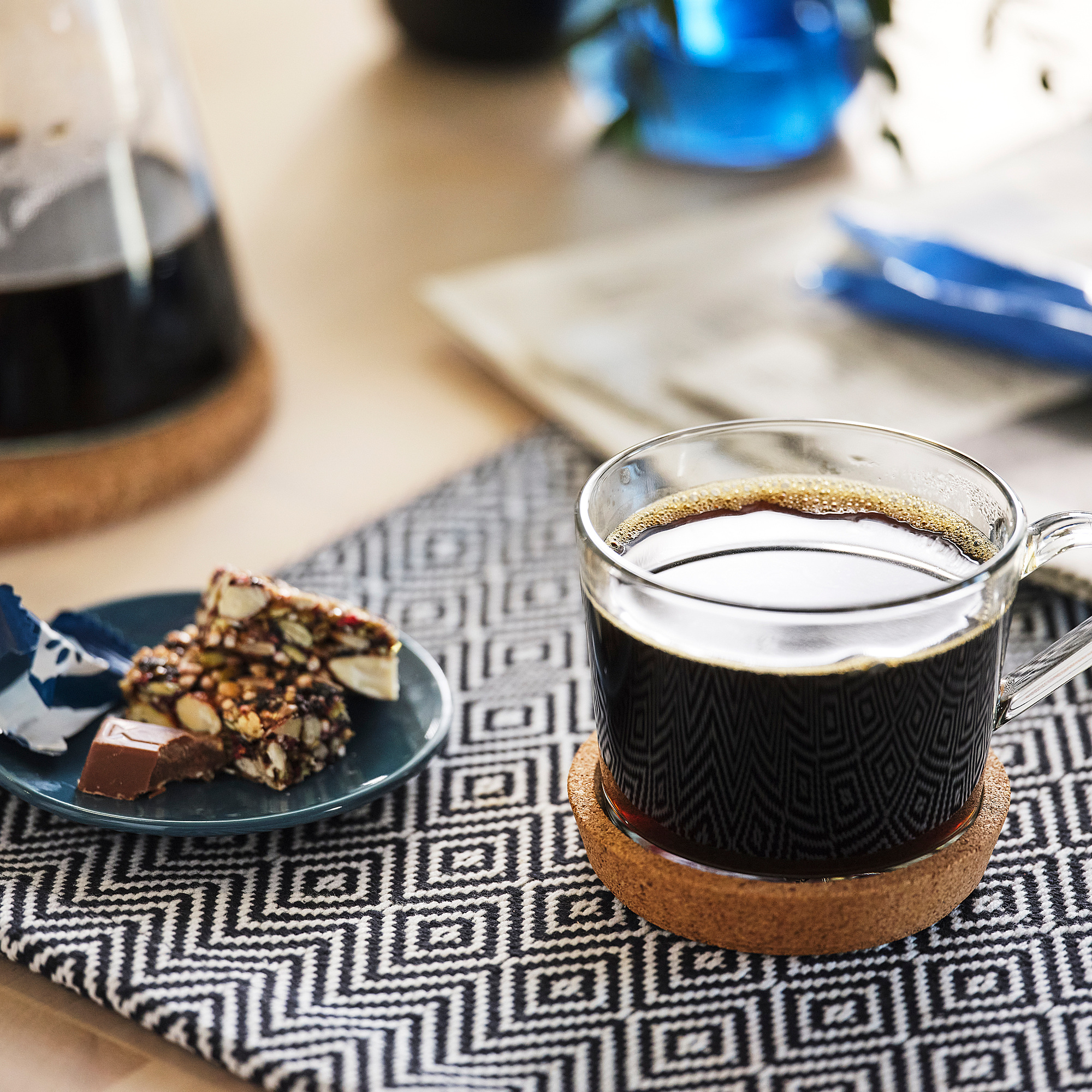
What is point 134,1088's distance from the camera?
0.37m

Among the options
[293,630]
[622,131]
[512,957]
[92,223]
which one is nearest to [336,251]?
[622,131]

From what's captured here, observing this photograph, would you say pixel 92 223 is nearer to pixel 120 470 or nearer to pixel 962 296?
pixel 120 470

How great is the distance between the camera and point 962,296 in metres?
0.73

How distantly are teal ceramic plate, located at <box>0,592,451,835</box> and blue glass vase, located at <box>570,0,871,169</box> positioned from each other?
18.7 inches

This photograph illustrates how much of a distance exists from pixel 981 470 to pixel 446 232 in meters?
0.62

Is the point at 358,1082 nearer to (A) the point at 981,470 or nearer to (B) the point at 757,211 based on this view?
(A) the point at 981,470

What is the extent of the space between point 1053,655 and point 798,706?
0.10 meters

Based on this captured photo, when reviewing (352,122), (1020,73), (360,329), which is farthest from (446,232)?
(1020,73)

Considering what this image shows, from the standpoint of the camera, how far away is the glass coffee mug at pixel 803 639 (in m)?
0.34

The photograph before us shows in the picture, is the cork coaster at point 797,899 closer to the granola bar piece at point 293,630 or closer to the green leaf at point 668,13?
the granola bar piece at point 293,630

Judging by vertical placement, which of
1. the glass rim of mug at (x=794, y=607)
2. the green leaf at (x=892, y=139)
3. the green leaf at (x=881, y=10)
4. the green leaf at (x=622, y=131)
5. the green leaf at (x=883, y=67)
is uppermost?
the glass rim of mug at (x=794, y=607)

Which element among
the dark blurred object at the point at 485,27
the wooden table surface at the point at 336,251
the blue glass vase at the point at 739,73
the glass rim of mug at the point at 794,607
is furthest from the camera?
the dark blurred object at the point at 485,27

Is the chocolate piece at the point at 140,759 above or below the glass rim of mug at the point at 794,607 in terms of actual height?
below

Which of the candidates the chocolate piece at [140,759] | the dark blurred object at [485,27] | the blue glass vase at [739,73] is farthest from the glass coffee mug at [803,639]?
the dark blurred object at [485,27]
